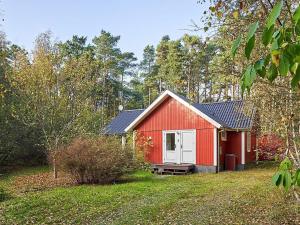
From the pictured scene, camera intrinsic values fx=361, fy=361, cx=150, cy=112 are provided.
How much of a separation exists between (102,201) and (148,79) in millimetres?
40320

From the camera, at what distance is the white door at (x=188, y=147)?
Answer: 20.5 metres

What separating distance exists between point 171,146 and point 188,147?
118cm

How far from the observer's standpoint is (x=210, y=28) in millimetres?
6383

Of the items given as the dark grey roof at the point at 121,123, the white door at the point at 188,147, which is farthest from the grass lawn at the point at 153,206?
the dark grey roof at the point at 121,123

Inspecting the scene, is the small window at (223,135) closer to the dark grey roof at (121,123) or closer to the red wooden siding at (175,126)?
the red wooden siding at (175,126)

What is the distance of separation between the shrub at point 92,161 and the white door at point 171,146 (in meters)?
5.96

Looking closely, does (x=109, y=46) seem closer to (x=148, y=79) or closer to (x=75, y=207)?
(x=148, y=79)

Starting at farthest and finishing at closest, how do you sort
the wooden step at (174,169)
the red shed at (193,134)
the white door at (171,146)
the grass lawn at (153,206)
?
the white door at (171,146), the red shed at (193,134), the wooden step at (174,169), the grass lawn at (153,206)

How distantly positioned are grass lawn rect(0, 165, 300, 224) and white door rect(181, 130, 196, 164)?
6955mm

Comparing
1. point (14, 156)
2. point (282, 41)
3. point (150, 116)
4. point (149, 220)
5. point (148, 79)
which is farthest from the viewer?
point (148, 79)

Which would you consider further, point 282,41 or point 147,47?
point 147,47

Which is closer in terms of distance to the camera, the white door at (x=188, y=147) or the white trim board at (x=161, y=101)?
the white trim board at (x=161, y=101)

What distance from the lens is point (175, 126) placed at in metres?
21.3

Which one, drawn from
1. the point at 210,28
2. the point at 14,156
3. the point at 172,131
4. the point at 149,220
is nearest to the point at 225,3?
the point at 210,28
